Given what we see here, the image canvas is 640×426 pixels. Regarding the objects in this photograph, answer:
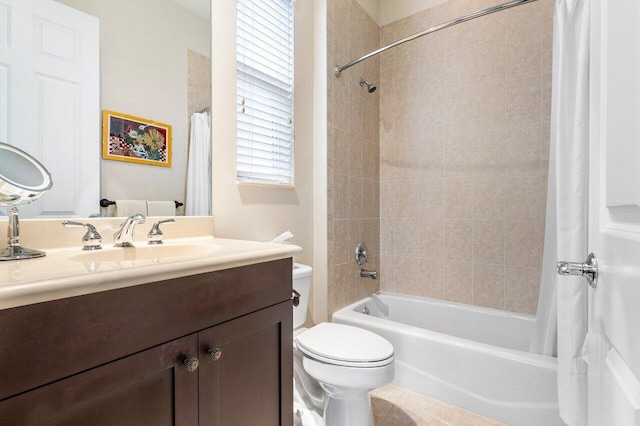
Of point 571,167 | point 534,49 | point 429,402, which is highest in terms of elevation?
point 534,49

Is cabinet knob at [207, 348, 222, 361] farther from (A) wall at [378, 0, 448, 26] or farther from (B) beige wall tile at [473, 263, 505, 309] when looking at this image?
(A) wall at [378, 0, 448, 26]

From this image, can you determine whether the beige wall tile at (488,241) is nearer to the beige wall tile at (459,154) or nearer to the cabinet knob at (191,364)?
the beige wall tile at (459,154)

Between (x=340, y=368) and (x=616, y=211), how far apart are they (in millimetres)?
1022

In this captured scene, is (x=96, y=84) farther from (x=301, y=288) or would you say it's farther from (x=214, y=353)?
(x=301, y=288)

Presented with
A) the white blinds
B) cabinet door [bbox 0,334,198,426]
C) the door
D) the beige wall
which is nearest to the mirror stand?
cabinet door [bbox 0,334,198,426]

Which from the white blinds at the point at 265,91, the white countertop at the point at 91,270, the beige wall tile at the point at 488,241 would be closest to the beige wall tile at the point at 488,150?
the beige wall tile at the point at 488,241

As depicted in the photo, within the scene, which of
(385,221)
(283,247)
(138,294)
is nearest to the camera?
(138,294)

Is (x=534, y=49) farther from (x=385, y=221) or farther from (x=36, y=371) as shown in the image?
(x=36, y=371)

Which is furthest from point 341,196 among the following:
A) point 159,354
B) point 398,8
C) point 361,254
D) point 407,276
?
point 398,8

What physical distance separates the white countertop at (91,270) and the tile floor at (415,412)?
1.15 m

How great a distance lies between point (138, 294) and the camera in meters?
0.60

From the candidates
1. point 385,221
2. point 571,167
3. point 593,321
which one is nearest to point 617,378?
point 593,321

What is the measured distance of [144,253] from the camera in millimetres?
981

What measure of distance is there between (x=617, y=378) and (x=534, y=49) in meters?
2.09
